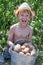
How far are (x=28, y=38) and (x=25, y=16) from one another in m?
0.28

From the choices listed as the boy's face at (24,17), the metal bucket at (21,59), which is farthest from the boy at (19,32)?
the metal bucket at (21,59)

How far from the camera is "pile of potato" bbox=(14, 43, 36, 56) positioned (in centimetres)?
242

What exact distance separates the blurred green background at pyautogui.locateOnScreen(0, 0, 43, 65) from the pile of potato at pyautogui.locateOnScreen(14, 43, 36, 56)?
0.33m

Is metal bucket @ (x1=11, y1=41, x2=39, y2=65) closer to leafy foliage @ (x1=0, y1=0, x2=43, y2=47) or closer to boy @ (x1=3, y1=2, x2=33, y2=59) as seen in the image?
boy @ (x1=3, y1=2, x2=33, y2=59)

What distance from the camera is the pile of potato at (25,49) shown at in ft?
7.95

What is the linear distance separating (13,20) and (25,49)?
0.81m

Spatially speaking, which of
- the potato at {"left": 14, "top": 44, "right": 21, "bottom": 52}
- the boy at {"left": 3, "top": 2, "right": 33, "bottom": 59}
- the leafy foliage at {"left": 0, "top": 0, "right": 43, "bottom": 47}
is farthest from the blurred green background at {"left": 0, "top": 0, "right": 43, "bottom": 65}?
the potato at {"left": 14, "top": 44, "right": 21, "bottom": 52}

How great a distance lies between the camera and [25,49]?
8.12 feet

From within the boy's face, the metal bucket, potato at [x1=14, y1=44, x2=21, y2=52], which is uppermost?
the boy's face

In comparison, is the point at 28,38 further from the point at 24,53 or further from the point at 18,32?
the point at 24,53

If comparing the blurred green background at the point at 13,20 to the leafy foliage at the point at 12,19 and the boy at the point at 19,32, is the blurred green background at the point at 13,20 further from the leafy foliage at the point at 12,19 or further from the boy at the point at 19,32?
the boy at the point at 19,32

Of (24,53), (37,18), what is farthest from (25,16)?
(37,18)

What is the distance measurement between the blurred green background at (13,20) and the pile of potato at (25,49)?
334 millimetres

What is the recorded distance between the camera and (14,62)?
247 centimetres
